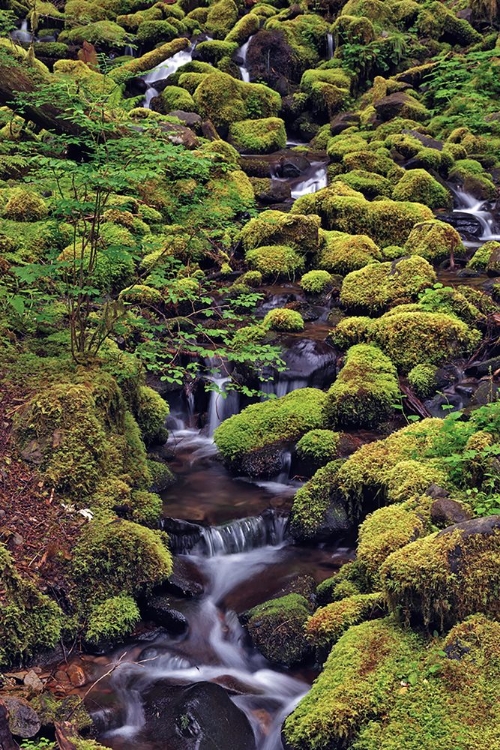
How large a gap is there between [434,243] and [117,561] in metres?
7.50

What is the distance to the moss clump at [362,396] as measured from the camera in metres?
7.49

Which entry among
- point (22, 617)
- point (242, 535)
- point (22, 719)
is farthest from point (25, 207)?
point (22, 719)

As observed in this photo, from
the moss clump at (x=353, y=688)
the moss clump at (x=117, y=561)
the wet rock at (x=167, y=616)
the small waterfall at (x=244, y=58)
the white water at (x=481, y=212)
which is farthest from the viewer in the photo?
the small waterfall at (x=244, y=58)

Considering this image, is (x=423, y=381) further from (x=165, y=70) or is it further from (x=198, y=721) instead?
(x=165, y=70)

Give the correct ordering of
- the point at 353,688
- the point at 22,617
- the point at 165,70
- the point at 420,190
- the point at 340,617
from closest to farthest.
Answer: the point at 353,688, the point at 22,617, the point at 340,617, the point at 420,190, the point at 165,70

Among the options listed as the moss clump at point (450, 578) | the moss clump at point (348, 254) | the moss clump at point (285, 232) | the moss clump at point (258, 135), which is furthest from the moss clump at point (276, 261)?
the moss clump at point (450, 578)

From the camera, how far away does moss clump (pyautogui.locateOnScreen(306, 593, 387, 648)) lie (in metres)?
Answer: 4.79

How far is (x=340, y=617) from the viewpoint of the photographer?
4832 mm

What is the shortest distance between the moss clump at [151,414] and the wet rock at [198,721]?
126 inches

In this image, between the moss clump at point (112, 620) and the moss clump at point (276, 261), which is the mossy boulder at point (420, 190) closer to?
the moss clump at point (276, 261)

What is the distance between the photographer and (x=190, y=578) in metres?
5.86

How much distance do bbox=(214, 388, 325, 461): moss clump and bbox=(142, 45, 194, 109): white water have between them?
12.0 meters

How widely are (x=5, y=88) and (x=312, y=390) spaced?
5.66 m

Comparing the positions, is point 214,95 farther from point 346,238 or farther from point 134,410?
point 134,410
